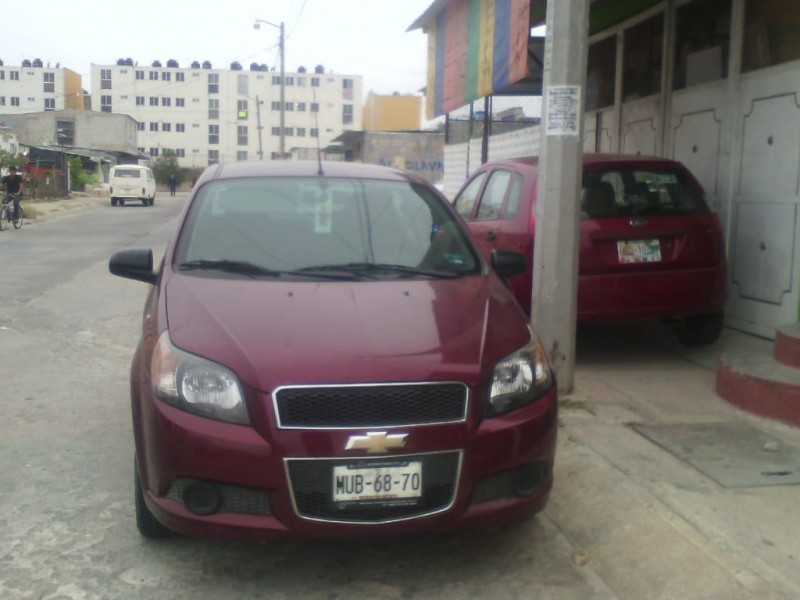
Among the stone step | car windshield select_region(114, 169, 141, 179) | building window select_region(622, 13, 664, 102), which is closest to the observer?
the stone step

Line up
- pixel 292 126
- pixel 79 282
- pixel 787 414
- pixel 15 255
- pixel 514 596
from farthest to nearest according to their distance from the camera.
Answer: pixel 292 126, pixel 15 255, pixel 79 282, pixel 787 414, pixel 514 596

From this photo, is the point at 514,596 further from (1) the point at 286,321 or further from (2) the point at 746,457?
(2) the point at 746,457

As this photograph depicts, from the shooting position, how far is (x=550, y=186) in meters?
5.70

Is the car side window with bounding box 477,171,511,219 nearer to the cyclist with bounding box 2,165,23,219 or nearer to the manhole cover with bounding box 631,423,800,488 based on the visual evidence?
the manhole cover with bounding box 631,423,800,488

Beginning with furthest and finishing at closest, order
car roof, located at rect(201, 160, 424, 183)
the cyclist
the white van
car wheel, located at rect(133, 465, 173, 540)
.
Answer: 1. the white van
2. the cyclist
3. car roof, located at rect(201, 160, 424, 183)
4. car wheel, located at rect(133, 465, 173, 540)

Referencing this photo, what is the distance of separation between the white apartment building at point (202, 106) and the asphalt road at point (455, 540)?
309ft

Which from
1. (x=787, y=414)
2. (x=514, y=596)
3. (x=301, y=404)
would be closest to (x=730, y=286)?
(x=787, y=414)

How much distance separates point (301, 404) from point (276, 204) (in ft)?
5.80

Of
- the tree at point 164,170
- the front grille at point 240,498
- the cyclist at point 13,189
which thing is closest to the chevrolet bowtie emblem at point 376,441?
the front grille at point 240,498

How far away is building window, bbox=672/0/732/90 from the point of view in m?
8.34

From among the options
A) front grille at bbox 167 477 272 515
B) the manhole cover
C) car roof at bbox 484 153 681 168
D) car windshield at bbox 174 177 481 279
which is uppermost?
car roof at bbox 484 153 681 168

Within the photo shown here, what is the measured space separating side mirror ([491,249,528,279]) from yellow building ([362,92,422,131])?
81417mm

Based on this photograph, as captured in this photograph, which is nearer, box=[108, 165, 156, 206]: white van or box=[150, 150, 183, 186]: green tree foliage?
box=[108, 165, 156, 206]: white van

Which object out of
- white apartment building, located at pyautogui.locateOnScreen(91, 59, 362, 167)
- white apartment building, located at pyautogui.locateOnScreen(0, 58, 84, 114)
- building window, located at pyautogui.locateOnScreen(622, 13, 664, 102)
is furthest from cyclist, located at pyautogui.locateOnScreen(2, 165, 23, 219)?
white apartment building, located at pyautogui.locateOnScreen(0, 58, 84, 114)
